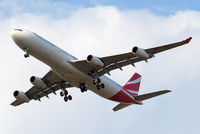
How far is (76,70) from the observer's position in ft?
145

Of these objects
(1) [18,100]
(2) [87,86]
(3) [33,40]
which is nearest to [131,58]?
(2) [87,86]

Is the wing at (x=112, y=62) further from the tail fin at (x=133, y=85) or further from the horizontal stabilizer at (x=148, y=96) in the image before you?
the tail fin at (x=133, y=85)

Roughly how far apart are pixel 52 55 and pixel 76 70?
321cm

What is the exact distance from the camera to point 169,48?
41.5 m

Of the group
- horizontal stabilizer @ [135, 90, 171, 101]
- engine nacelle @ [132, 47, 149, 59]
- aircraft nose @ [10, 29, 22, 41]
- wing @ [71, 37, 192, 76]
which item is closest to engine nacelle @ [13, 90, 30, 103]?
wing @ [71, 37, 192, 76]

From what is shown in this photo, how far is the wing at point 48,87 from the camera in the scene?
4847 cm

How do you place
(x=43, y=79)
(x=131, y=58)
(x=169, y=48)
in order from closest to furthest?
(x=169, y=48), (x=131, y=58), (x=43, y=79)

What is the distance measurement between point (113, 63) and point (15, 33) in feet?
34.9

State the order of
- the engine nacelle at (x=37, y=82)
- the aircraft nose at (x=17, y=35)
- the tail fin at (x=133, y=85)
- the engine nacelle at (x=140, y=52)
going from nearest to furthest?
the engine nacelle at (x=140, y=52) → the aircraft nose at (x=17, y=35) → the engine nacelle at (x=37, y=82) → the tail fin at (x=133, y=85)

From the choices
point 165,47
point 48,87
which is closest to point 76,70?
point 48,87

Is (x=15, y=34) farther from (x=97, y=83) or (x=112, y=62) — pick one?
(x=112, y=62)

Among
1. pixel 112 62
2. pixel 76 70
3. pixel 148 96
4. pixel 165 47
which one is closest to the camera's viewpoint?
pixel 165 47

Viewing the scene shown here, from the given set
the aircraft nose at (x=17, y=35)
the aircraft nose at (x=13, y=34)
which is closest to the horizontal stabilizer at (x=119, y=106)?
the aircraft nose at (x=17, y=35)

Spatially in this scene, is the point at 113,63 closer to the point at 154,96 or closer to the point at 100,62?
the point at 100,62
